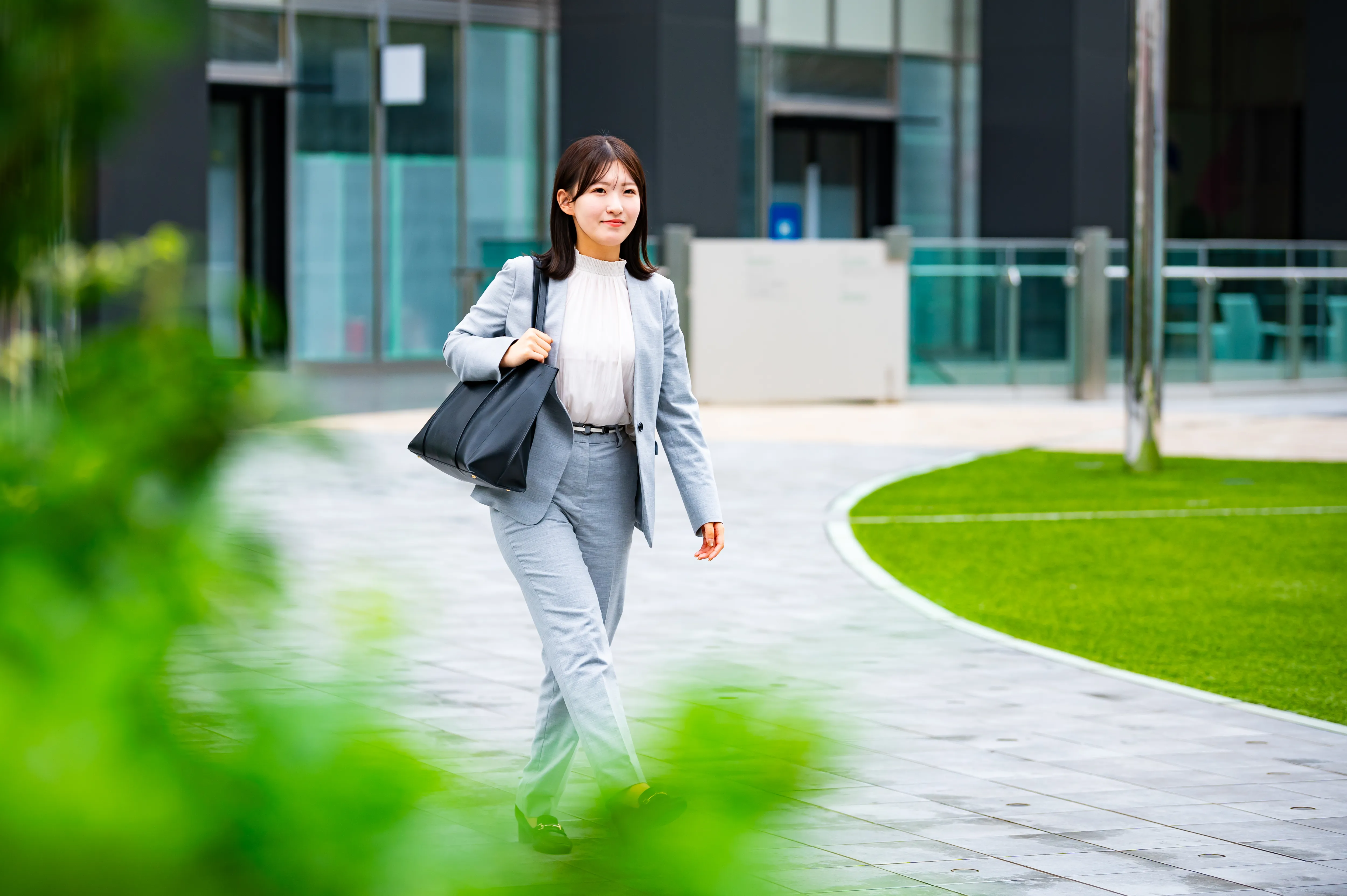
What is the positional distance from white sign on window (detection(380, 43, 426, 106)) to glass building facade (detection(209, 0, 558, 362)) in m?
0.02

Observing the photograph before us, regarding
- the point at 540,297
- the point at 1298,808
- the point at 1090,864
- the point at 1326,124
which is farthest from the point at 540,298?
the point at 1326,124

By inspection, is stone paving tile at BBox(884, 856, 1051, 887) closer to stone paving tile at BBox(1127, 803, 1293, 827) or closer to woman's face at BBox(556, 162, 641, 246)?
stone paving tile at BBox(1127, 803, 1293, 827)

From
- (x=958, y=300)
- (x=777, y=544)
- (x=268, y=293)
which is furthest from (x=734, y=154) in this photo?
(x=268, y=293)

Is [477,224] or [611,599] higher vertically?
[477,224]

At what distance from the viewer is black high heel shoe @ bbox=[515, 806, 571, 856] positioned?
0.81 metres

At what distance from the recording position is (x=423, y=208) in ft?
84.4

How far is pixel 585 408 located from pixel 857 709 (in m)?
3.49

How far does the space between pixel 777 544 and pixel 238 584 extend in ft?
34.0

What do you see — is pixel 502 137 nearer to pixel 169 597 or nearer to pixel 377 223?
pixel 377 223

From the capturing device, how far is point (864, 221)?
29922mm

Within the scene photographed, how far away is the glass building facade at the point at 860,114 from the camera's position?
27953 mm

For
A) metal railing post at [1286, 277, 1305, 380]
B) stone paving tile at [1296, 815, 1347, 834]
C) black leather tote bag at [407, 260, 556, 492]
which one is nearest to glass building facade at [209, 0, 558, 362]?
metal railing post at [1286, 277, 1305, 380]

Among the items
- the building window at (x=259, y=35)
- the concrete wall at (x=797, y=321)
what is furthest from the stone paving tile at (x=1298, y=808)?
the building window at (x=259, y=35)

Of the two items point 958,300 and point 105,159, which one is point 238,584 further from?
point 958,300
